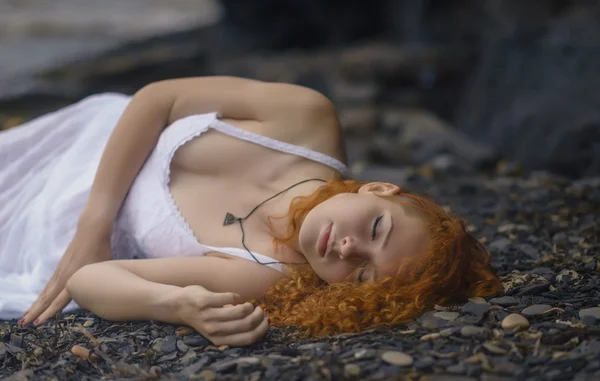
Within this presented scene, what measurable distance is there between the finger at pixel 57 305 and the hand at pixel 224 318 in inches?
23.3

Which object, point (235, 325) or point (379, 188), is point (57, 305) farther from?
point (379, 188)

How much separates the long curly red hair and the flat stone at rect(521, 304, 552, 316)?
174 mm

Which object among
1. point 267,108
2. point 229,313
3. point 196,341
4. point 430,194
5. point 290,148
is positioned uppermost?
point 267,108

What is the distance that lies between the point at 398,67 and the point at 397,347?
6.23 meters

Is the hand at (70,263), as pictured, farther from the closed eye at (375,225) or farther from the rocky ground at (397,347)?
the closed eye at (375,225)

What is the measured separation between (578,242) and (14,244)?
7.52 ft

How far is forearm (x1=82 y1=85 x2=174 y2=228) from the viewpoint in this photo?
2.76 m

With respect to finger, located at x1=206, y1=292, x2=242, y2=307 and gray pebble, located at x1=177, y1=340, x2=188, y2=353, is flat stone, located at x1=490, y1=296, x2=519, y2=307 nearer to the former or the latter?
finger, located at x1=206, y1=292, x2=242, y2=307

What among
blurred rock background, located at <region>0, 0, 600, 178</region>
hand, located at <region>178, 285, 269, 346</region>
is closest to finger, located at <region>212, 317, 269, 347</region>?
hand, located at <region>178, 285, 269, 346</region>

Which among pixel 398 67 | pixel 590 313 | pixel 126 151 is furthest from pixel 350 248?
pixel 398 67

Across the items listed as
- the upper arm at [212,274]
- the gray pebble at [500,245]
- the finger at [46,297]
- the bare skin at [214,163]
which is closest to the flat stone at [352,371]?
the upper arm at [212,274]

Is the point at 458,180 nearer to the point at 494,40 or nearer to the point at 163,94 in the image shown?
the point at 163,94

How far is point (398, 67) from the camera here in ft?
26.3

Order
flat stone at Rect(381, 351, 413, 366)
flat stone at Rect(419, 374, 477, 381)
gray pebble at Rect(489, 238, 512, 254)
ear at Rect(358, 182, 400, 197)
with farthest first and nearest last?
gray pebble at Rect(489, 238, 512, 254), ear at Rect(358, 182, 400, 197), flat stone at Rect(381, 351, 413, 366), flat stone at Rect(419, 374, 477, 381)
